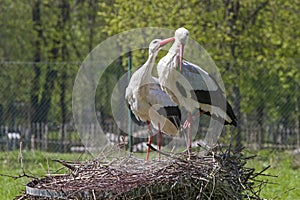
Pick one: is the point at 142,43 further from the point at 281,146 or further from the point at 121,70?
the point at 281,146

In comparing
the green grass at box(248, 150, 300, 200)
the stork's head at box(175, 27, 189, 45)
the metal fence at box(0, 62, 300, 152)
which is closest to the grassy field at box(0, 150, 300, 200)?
the green grass at box(248, 150, 300, 200)

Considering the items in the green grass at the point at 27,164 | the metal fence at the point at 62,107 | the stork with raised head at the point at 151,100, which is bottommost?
the green grass at the point at 27,164

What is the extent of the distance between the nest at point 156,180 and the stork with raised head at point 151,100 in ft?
5.32

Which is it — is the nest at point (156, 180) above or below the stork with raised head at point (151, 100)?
below

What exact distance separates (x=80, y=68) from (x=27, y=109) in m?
1.64

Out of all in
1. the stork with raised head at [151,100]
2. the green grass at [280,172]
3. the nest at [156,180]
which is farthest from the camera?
the green grass at [280,172]

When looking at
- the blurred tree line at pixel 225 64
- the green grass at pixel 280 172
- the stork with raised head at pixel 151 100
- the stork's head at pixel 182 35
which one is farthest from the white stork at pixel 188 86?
the blurred tree line at pixel 225 64

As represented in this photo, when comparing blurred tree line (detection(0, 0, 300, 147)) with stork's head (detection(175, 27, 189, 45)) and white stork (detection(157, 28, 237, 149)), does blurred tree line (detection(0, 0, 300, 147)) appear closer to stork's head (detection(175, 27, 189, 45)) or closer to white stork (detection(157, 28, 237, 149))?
white stork (detection(157, 28, 237, 149))

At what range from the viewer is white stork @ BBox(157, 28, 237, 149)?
6.56 m

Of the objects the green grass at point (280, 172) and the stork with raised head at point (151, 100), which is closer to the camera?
the stork with raised head at point (151, 100)

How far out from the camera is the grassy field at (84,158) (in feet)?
25.6

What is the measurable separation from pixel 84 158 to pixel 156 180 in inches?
179

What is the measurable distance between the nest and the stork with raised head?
1.62 meters

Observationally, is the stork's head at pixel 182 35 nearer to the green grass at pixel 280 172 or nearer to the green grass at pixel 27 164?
the green grass at pixel 280 172
